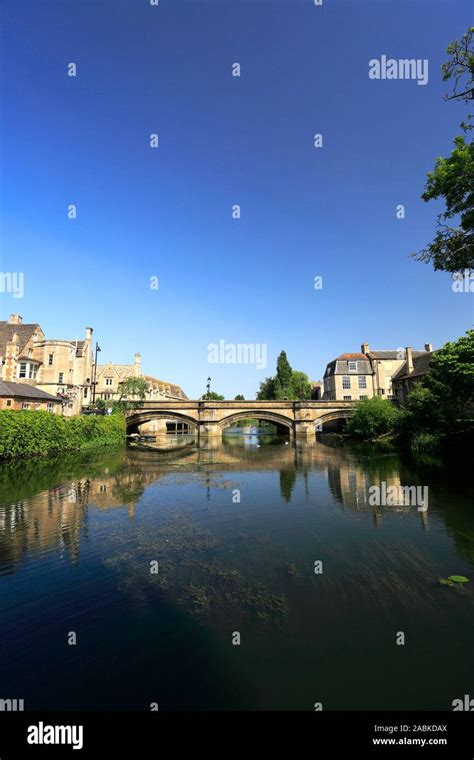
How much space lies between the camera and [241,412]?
177 ft

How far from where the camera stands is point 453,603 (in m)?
8.13

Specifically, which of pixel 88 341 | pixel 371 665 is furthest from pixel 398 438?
pixel 88 341

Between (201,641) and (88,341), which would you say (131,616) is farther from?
(88,341)

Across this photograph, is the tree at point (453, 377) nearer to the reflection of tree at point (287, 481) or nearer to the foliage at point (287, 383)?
the reflection of tree at point (287, 481)

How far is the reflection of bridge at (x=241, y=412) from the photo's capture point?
175ft

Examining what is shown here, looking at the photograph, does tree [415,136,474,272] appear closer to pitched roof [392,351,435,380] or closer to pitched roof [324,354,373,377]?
pitched roof [392,351,435,380]

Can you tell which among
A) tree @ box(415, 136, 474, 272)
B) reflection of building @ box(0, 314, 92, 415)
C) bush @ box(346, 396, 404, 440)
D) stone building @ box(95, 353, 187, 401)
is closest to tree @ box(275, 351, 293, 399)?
stone building @ box(95, 353, 187, 401)

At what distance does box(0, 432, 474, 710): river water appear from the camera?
5777 mm

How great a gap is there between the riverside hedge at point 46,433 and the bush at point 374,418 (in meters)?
32.8

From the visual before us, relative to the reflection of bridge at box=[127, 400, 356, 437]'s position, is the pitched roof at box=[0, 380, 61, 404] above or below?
above

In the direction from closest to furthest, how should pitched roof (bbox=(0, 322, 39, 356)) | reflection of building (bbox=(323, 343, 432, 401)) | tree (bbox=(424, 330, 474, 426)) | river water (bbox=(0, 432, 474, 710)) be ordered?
river water (bbox=(0, 432, 474, 710)), tree (bbox=(424, 330, 474, 426)), pitched roof (bbox=(0, 322, 39, 356)), reflection of building (bbox=(323, 343, 432, 401))

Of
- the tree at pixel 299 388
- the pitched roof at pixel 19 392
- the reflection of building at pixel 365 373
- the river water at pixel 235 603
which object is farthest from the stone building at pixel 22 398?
the tree at pixel 299 388

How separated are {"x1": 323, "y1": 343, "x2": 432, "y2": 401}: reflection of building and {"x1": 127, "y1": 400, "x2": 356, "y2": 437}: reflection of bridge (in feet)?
38.0

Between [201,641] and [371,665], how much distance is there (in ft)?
10.6
